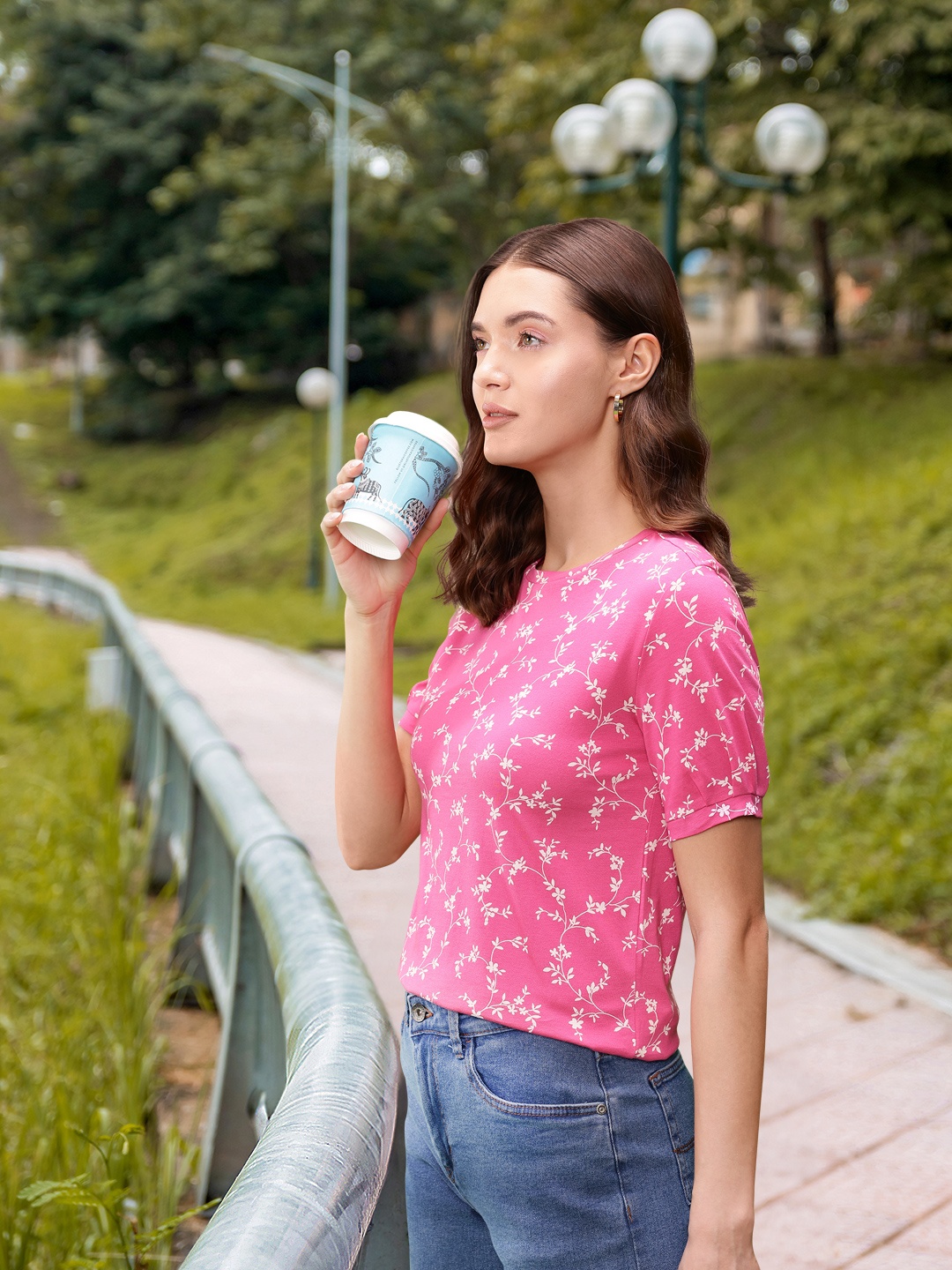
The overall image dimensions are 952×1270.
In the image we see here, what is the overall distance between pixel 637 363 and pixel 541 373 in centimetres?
13

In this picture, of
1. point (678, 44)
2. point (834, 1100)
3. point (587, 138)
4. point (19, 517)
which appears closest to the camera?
point (834, 1100)

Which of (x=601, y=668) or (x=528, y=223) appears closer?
(x=601, y=668)

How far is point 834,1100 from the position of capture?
378cm

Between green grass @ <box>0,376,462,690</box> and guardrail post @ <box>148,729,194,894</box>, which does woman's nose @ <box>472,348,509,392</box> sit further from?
green grass @ <box>0,376,462,690</box>

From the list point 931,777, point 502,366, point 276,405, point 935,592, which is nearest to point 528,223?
point 276,405

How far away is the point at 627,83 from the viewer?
8.97 metres

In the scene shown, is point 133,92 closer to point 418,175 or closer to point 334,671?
point 418,175

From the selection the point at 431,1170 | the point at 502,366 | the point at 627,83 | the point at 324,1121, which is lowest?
the point at 431,1170

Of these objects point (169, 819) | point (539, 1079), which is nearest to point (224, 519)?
point (169, 819)

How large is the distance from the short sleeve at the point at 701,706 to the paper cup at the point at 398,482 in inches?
16.4

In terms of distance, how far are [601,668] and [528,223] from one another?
2829cm

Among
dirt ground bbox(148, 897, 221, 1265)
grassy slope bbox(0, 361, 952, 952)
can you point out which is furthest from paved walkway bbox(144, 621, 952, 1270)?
grassy slope bbox(0, 361, 952, 952)

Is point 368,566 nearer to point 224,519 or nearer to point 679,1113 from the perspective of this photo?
point 679,1113

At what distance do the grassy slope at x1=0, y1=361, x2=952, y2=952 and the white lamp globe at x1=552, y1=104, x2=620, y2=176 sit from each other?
2.47 metres
